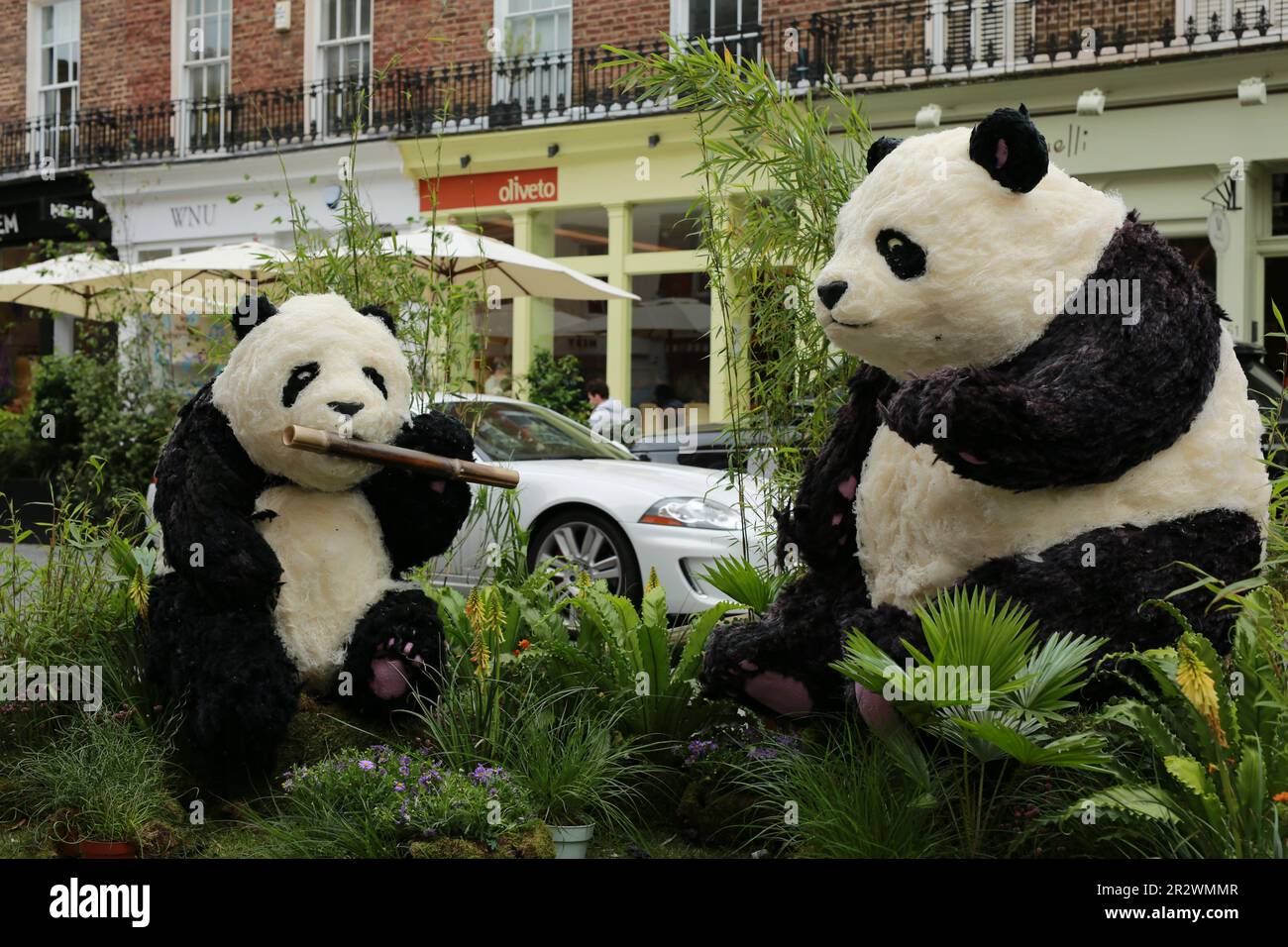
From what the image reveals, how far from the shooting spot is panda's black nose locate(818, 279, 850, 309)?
3.73 m

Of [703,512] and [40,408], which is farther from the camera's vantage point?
[40,408]

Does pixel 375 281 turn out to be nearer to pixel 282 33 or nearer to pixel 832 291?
pixel 832 291

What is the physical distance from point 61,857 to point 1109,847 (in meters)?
2.78

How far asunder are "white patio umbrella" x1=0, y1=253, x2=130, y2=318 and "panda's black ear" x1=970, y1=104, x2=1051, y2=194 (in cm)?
1027

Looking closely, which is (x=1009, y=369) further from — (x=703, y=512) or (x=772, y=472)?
(x=703, y=512)

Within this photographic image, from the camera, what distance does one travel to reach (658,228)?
17.9 m

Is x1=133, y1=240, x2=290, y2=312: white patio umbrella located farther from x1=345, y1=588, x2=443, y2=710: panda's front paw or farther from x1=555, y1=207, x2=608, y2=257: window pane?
x1=555, y1=207, x2=608, y2=257: window pane

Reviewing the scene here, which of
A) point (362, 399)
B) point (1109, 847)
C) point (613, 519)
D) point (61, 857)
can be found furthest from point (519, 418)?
point (1109, 847)

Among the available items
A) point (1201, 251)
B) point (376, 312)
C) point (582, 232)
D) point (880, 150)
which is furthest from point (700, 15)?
point (880, 150)

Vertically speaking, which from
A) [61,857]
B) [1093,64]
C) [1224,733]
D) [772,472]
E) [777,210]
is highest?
[1093,64]

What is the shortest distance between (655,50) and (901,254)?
14.3 metres

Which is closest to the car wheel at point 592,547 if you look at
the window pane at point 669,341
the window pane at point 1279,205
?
the window pane at point 669,341

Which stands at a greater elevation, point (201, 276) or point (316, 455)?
point (201, 276)

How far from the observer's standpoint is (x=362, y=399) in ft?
14.4
